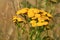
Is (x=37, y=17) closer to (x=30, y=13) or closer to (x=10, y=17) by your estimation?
(x=30, y=13)

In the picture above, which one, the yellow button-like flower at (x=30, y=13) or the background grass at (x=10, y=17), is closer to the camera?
the yellow button-like flower at (x=30, y=13)

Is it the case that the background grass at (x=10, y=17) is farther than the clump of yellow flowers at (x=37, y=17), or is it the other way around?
the background grass at (x=10, y=17)

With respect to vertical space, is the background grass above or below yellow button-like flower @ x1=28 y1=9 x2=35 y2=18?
below

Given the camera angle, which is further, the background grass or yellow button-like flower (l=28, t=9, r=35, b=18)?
the background grass

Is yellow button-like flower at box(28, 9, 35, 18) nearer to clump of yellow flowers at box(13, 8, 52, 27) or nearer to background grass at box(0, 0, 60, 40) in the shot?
clump of yellow flowers at box(13, 8, 52, 27)

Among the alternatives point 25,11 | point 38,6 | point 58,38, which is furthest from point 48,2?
point 25,11

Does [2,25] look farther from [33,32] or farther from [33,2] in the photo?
[33,32]

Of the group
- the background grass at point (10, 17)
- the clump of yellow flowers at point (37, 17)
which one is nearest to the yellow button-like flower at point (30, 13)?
the clump of yellow flowers at point (37, 17)

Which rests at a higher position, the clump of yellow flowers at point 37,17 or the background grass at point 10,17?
the clump of yellow flowers at point 37,17

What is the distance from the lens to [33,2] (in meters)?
2.38

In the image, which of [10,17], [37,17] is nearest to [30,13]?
[37,17]

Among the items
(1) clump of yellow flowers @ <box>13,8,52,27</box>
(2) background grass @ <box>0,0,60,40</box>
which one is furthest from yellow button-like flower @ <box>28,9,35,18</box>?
(2) background grass @ <box>0,0,60,40</box>

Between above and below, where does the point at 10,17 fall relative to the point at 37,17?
below

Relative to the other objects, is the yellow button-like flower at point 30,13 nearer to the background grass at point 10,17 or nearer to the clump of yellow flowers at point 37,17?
the clump of yellow flowers at point 37,17
